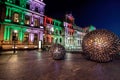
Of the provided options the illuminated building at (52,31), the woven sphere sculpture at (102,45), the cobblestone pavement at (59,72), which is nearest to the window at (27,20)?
the illuminated building at (52,31)

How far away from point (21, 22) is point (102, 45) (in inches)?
1123

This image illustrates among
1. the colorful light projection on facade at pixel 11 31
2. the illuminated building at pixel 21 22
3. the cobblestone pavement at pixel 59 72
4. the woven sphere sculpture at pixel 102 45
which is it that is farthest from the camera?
the colorful light projection on facade at pixel 11 31

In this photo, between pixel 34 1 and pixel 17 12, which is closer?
pixel 17 12

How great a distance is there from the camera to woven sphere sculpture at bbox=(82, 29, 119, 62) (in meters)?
7.16

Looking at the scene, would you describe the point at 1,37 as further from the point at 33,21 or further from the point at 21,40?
the point at 33,21

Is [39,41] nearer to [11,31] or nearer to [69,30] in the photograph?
[11,31]

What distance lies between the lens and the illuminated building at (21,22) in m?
27.9

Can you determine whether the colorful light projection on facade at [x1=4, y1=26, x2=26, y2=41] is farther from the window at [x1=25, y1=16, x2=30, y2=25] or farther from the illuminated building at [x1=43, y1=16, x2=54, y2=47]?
the illuminated building at [x1=43, y1=16, x2=54, y2=47]

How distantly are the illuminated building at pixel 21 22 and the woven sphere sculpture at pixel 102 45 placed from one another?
20854 mm

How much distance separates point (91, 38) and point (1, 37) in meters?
25.0

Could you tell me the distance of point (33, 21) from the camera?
35938 mm

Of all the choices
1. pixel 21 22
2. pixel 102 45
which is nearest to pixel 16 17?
pixel 21 22

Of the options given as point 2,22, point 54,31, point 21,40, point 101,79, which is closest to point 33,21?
point 21,40

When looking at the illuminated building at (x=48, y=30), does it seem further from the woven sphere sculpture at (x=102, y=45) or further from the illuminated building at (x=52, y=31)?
the woven sphere sculpture at (x=102, y=45)
